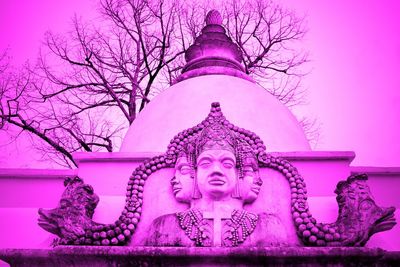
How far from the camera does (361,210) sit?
13.2 feet

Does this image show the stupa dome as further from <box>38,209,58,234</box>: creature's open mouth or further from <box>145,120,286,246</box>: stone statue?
<box>38,209,58,234</box>: creature's open mouth

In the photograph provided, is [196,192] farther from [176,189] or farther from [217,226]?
[217,226]

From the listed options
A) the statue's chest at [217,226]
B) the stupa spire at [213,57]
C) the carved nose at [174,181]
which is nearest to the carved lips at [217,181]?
the statue's chest at [217,226]

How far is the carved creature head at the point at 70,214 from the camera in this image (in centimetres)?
408

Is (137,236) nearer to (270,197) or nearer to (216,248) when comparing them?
(216,248)

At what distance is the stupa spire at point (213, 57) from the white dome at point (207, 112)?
0.33m

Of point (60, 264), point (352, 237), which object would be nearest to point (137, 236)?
point (60, 264)

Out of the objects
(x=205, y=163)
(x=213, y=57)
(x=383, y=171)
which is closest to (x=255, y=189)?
(x=205, y=163)

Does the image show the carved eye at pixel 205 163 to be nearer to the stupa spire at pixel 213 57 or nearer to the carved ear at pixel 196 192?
the carved ear at pixel 196 192

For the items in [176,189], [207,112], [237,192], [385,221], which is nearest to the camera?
[385,221]

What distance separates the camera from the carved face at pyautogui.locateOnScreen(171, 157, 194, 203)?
427 centimetres

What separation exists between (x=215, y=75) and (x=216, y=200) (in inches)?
138

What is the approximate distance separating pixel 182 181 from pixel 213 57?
398 cm

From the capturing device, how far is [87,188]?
172 inches
